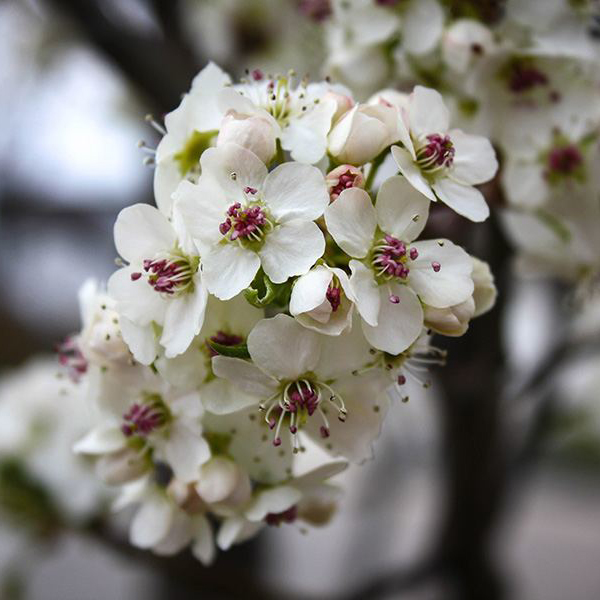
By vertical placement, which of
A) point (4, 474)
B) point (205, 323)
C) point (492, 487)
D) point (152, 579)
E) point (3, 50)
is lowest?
point (152, 579)

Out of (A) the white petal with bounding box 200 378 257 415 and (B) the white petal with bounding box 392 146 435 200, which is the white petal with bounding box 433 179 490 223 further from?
(A) the white petal with bounding box 200 378 257 415

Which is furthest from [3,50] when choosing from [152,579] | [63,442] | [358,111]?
[358,111]

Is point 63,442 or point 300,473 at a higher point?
point 300,473

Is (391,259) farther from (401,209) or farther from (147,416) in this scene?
(147,416)

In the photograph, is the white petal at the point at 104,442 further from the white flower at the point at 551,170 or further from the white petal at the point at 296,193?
the white flower at the point at 551,170

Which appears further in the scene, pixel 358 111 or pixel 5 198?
pixel 5 198

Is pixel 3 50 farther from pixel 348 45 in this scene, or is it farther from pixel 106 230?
pixel 348 45


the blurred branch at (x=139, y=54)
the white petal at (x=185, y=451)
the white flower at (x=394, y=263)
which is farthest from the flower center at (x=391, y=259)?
the blurred branch at (x=139, y=54)

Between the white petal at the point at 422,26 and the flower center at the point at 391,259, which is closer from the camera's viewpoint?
the flower center at the point at 391,259
